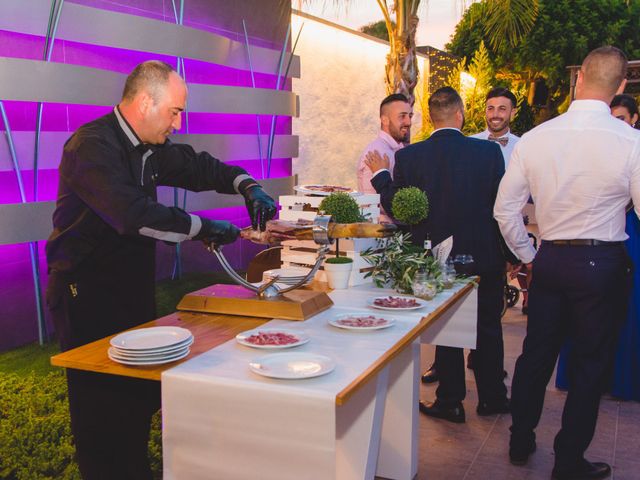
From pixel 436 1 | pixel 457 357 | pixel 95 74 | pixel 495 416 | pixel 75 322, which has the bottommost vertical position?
pixel 495 416

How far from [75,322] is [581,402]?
2.19 meters

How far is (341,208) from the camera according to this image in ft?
10.7

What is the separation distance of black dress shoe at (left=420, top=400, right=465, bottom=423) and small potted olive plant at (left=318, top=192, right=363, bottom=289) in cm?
116

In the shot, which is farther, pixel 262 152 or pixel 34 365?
pixel 262 152

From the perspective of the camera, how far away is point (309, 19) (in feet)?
29.8

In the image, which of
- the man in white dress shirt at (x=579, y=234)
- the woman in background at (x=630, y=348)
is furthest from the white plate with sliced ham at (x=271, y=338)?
the woman in background at (x=630, y=348)

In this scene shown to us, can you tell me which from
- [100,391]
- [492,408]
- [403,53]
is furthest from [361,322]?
[403,53]

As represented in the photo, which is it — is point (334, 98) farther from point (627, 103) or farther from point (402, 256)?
point (402, 256)

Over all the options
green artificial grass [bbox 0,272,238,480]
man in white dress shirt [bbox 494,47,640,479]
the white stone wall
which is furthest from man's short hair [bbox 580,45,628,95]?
the white stone wall

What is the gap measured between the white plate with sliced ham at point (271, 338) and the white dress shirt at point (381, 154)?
208cm

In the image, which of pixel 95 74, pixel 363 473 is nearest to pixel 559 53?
pixel 95 74

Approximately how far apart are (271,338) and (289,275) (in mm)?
804

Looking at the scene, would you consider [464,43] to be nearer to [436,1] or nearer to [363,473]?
[436,1]

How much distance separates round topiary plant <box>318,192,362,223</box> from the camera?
325 centimetres
